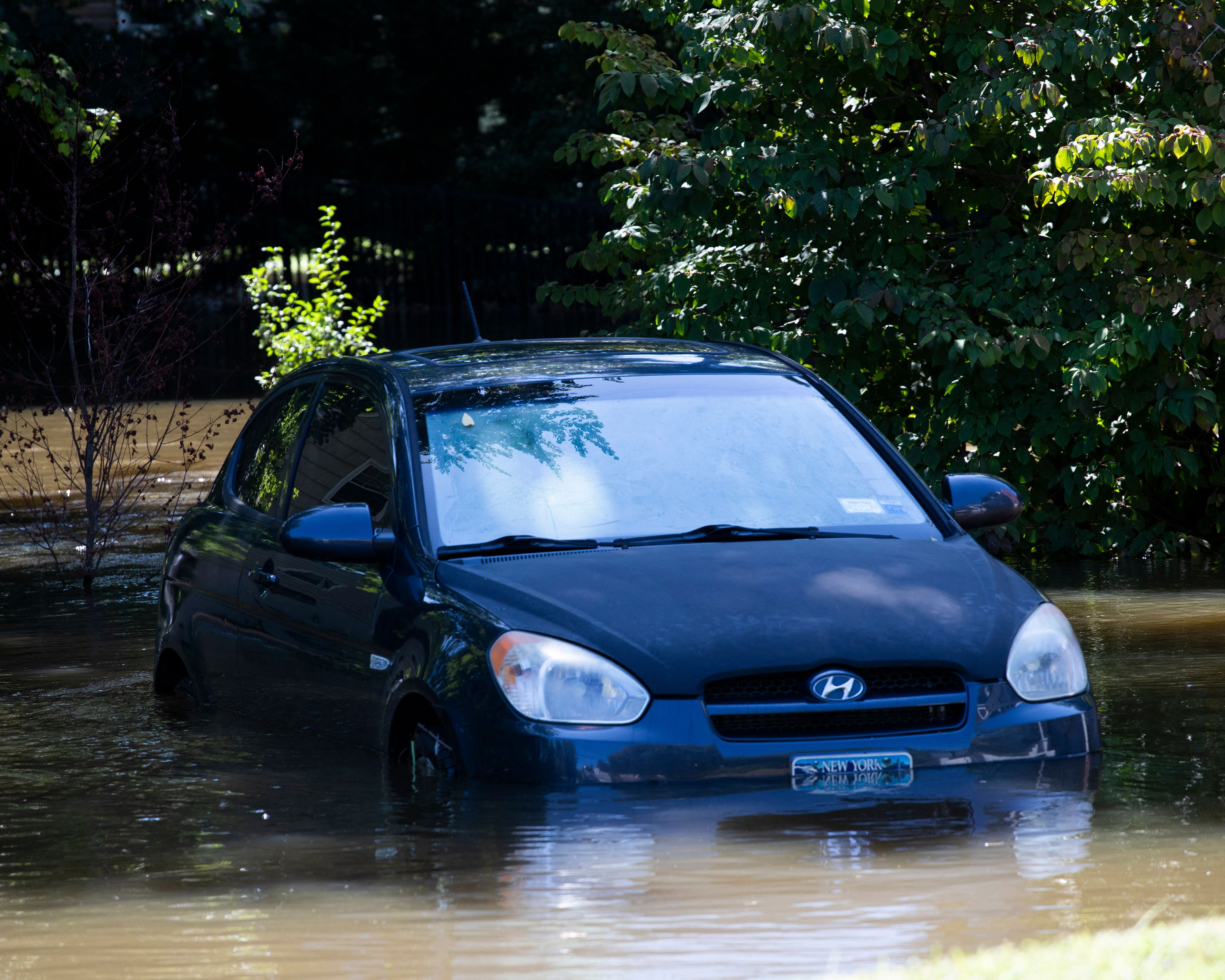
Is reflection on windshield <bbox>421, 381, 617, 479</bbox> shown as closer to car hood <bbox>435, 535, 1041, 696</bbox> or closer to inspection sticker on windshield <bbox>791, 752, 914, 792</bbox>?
car hood <bbox>435, 535, 1041, 696</bbox>

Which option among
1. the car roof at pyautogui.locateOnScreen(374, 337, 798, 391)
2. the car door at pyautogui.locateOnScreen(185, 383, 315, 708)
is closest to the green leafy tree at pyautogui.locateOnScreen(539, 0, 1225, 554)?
the car roof at pyautogui.locateOnScreen(374, 337, 798, 391)

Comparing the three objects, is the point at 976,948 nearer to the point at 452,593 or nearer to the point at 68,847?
the point at 452,593

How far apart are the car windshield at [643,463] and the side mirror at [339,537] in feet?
0.60

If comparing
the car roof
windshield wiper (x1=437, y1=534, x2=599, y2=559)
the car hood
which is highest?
the car roof

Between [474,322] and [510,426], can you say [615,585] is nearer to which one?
[510,426]

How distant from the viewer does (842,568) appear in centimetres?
532

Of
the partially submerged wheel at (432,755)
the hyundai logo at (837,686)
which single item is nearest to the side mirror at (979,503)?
the hyundai logo at (837,686)

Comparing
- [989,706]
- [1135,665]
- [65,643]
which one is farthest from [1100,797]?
[65,643]

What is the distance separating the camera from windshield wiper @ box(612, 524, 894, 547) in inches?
219

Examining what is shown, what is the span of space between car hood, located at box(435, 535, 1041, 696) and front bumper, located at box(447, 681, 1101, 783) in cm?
9

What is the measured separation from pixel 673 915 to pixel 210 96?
35.1m

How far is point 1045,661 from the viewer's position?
517 cm

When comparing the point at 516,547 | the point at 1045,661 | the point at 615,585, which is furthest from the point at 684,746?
the point at 1045,661

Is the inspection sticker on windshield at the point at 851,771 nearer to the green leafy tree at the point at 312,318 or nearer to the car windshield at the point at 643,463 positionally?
the car windshield at the point at 643,463
